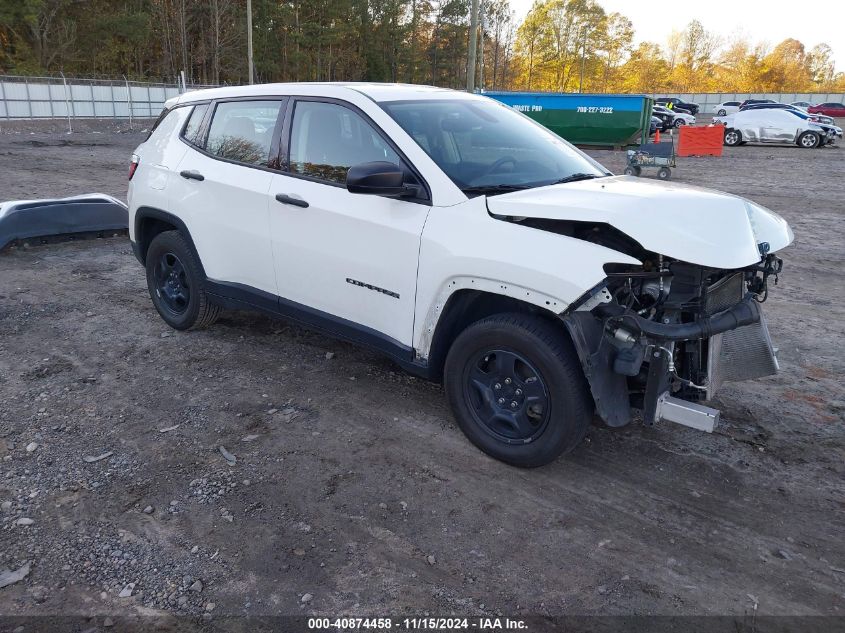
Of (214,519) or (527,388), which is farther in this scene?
(527,388)

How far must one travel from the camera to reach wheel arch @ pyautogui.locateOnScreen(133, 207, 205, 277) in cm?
516

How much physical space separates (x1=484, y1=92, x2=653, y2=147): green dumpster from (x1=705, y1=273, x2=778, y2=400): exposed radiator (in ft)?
75.8

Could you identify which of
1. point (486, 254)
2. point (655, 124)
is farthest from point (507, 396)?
point (655, 124)

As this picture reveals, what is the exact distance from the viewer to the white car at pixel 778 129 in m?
28.6

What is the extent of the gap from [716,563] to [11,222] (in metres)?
8.51

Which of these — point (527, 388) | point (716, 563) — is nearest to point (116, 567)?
point (527, 388)

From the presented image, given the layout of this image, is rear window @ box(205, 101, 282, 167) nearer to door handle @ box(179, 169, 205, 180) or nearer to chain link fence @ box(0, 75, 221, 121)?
door handle @ box(179, 169, 205, 180)

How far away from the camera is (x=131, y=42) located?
159 feet

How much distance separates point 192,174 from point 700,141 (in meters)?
24.1

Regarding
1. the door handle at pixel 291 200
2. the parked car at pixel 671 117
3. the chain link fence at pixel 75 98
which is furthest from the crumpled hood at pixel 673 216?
the parked car at pixel 671 117

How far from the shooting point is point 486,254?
3418 millimetres

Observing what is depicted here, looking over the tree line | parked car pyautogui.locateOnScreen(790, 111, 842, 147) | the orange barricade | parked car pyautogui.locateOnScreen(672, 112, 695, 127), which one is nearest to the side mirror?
the orange barricade

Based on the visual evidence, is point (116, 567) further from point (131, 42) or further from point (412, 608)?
point (131, 42)

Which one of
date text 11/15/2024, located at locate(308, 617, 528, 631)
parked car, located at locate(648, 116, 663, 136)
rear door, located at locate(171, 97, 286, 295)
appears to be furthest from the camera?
parked car, located at locate(648, 116, 663, 136)
